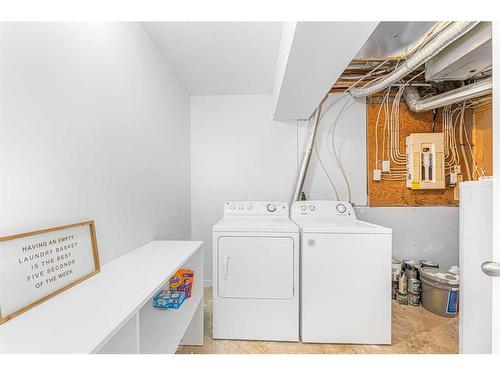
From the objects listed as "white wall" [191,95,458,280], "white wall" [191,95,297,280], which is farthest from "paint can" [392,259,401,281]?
"white wall" [191,95,297,280]

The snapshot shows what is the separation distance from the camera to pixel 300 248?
194 cm

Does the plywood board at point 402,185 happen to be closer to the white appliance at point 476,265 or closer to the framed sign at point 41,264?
the white appliance at point 476,265

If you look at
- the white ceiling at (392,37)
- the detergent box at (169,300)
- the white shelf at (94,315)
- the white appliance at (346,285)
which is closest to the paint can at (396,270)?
the white appliance at (346,285)

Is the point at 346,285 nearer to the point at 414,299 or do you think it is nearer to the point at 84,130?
the point at 414,299

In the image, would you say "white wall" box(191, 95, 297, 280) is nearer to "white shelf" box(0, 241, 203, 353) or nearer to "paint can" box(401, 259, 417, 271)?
"paint can" box(401, 259, 417, 271)

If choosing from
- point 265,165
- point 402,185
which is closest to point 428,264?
point 402,185

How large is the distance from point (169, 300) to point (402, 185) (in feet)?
8.83

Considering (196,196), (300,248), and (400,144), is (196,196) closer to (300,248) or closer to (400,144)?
(300,248)

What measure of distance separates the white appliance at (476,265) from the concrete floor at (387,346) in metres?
0.56

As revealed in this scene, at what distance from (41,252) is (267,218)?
72.7 inches

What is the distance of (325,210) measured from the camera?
2.45 m
